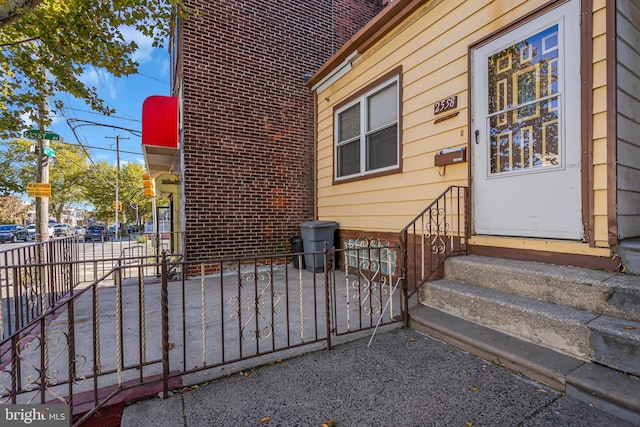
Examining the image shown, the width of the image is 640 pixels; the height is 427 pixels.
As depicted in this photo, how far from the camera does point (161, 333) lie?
3.07 metres

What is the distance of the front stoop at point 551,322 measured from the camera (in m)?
1.90

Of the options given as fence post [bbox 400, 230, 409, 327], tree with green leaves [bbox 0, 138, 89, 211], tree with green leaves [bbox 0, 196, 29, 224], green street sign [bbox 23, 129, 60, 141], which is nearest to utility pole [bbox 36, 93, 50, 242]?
green street sign [bbox 23, 129, 60, 141]

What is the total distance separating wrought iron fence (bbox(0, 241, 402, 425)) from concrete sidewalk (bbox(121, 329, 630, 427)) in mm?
215

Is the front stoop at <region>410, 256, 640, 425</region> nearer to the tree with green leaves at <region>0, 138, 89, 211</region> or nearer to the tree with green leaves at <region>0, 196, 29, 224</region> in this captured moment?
the tree with green leaves at <region>0, 138, 89, 211</region>

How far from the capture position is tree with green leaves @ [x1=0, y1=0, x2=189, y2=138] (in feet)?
15.5

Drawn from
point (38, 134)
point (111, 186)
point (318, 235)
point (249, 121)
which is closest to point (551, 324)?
point (318, 235)

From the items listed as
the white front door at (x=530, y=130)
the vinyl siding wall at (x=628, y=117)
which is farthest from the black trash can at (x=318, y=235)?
the vinyl siding wall at (x=628, y=117)

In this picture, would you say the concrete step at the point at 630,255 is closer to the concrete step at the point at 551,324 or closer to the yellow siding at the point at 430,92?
the yellow siding at the point at 430,92

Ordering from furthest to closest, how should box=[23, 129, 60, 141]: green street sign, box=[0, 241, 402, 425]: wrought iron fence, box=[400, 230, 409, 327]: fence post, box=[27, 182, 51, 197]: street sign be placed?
box=[27, 182, 51, 197]: street sign < box=[23, 129, 60, 141]: green street sign < box=[400, 230, 409, 327]: fence post < box=[0, 241, 402, 425]: wrought iron fence

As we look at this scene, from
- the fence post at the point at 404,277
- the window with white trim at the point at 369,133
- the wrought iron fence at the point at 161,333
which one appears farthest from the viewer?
the window with white trim at the point at 369,133

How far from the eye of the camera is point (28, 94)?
519cm

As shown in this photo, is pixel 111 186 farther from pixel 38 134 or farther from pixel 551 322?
pixel 551 322

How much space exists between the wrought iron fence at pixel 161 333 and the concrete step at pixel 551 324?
70 cm

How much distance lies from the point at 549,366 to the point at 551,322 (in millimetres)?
327
